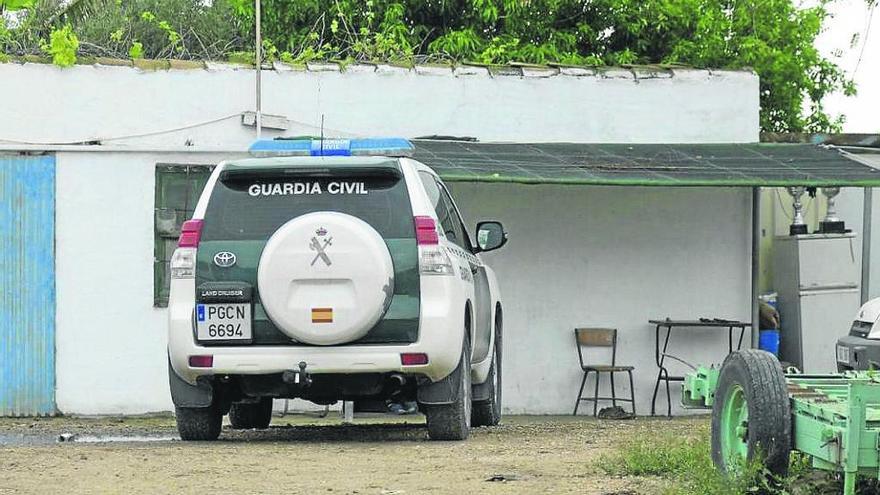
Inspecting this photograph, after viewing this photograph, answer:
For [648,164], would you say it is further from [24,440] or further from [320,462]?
[320,462]

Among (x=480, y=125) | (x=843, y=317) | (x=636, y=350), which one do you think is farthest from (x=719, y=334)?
(x=480, y=125)

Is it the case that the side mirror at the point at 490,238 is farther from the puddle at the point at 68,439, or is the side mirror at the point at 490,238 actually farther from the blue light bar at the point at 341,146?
the puddle at the point at 68,439

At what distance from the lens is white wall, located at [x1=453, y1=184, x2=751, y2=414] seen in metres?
15.5

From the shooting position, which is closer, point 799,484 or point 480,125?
point 799,484

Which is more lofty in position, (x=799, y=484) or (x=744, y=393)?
(x=744, y=393)

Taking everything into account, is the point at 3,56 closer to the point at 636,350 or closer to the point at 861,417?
the point at 636,350

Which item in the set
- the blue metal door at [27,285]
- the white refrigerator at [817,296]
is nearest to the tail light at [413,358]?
the blue metal door at [27,285]

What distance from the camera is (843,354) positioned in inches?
486

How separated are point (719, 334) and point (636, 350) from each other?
0.92 metres

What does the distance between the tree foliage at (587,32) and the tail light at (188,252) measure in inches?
382

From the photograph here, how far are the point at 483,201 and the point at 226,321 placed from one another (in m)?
6.31

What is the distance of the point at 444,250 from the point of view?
31.1 feet

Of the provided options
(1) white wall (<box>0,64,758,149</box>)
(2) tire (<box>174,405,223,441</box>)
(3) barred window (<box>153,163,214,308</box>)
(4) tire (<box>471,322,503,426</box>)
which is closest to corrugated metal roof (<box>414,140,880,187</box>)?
(1) white wall (<box>0,64,758,149</box>)

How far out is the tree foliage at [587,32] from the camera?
2173cm
